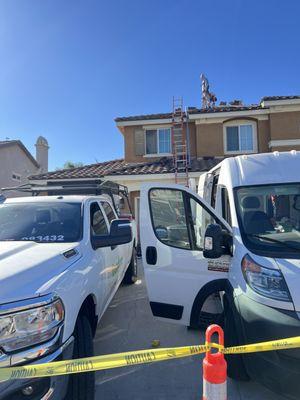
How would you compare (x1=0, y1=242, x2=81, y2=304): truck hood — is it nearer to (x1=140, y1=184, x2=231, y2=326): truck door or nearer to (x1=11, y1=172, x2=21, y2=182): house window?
(x1=140, y1=184, x2=231, y2=326): truck door

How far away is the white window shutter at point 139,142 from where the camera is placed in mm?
16266

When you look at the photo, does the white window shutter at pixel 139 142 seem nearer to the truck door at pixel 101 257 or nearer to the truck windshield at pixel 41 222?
the truck door at pixel 101 257

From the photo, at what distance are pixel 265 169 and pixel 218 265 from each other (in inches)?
46.3

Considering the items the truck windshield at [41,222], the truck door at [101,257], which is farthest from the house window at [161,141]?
the truck windshield at [41,222]

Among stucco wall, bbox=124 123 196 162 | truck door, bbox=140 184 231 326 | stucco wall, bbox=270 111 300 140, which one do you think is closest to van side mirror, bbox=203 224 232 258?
truck door, bbox=140 184 231 326

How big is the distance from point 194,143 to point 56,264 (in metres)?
13.8

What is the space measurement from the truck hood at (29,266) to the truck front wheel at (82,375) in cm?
56

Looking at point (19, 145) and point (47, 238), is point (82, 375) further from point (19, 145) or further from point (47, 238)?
point (19, 145)

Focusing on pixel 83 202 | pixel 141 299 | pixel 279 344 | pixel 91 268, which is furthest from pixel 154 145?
pixel 279 344

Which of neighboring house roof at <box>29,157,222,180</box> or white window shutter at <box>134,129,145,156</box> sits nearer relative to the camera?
neighboring house roof at <box>29,157,222,180</box>

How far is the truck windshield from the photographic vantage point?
379 centimetres

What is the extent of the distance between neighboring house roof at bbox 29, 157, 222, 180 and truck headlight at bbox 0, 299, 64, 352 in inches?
462

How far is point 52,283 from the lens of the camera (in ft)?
8.39

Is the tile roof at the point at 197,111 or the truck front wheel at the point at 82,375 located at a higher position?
the tile roof at the point at 197,111
